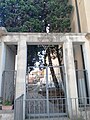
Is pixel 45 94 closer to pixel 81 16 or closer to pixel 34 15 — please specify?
pixel 81 16

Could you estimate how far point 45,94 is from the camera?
289 inches

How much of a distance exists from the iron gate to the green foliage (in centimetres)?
272

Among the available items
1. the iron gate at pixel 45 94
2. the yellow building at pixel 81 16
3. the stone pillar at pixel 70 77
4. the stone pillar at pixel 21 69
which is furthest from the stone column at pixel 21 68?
the yellow building at pixel 81 16

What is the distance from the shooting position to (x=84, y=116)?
6.14m

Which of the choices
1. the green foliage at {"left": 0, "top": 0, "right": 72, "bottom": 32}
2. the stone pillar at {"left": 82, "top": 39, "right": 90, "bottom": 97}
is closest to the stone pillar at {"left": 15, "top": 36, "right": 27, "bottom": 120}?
the green foliage at {"left": 0, "top": 0, "right": 72, "bottom": 32}

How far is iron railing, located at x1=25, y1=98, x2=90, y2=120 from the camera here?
616 cm

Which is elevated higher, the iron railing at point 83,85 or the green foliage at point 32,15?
the green foliage at point 32,15

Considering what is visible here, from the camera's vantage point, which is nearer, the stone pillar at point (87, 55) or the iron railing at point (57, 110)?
the iron railing at point (57, 110)

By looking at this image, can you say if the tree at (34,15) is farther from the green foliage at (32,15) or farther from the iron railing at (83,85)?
the iron railing at (83,85)

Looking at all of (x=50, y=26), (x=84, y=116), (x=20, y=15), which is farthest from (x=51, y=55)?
(x=84, y=116)

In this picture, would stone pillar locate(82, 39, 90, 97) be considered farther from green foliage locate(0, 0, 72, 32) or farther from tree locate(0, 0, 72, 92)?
green foliage locate(0, 0, 72, 32)

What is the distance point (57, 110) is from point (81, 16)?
5180 mm

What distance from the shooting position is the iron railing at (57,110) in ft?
20.2

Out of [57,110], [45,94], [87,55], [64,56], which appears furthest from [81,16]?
[57,110]
